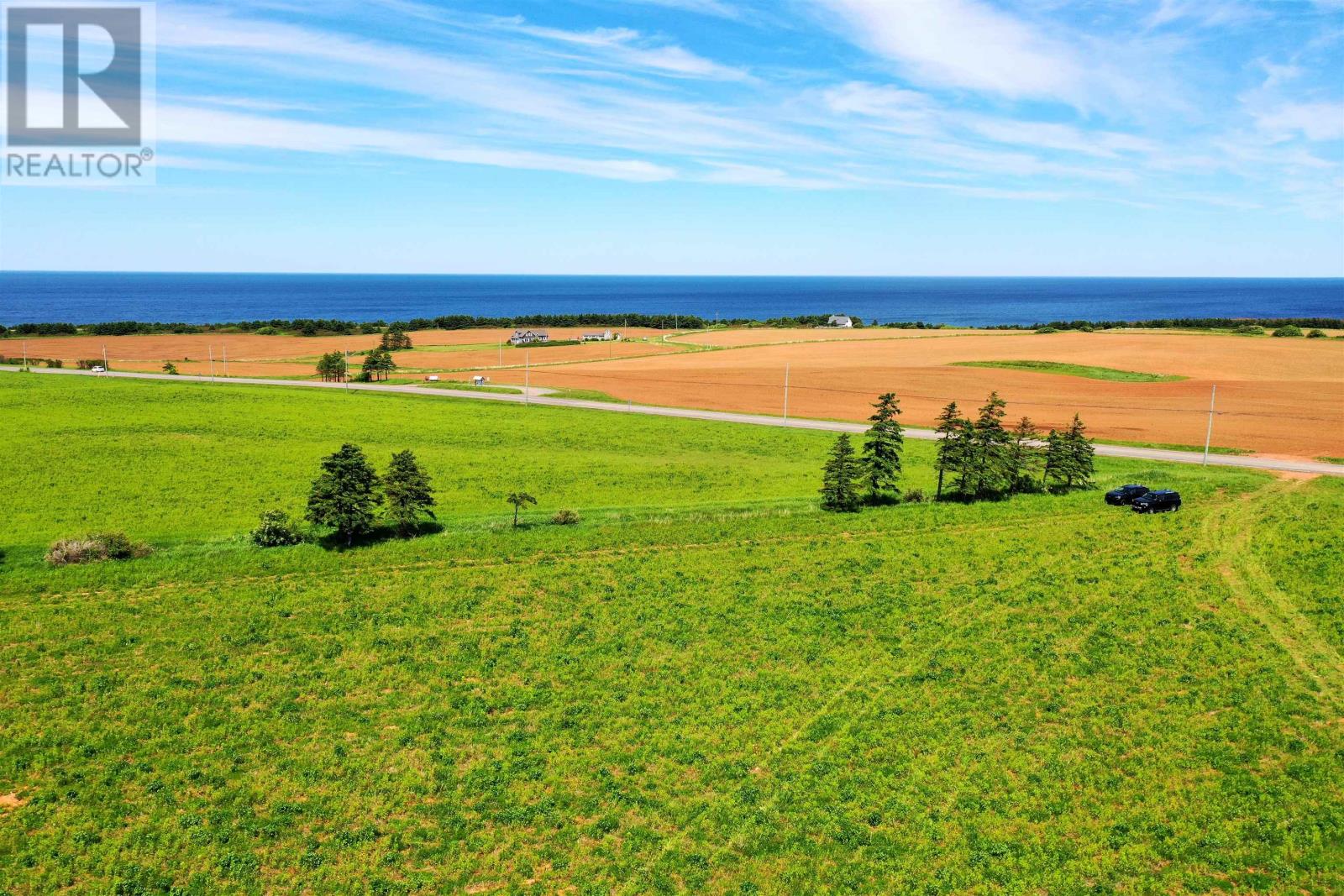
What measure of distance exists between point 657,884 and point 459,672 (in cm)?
1206

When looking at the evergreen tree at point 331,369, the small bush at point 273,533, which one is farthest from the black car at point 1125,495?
the evergreen tree at point 331,369

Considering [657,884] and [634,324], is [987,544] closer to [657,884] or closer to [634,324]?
[657,884]

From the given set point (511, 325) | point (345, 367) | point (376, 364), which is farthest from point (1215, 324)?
point (345, 367)

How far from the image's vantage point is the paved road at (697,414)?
58906mm

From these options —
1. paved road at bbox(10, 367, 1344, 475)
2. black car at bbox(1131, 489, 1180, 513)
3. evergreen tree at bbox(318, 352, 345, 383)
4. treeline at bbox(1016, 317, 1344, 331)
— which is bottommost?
black car at bbox(1131, 489, 1180, 513)

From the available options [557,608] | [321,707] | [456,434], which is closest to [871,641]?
[557,608]

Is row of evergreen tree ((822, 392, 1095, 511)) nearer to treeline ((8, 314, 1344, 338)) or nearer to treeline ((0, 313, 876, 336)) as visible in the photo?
treeline ((8, 314, 1344, 338))

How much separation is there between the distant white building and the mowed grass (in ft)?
245

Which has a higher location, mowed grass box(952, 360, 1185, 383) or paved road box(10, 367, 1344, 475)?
mowed grass box(952, 360, 1185, 383)

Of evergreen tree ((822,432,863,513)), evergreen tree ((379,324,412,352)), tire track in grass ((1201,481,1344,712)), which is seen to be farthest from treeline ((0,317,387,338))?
tire track in grass ((1201,481,1344,712))

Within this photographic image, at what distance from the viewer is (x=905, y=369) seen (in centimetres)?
11600

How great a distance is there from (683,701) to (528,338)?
445 ft

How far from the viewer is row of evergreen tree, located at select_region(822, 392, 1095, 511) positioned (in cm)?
4888

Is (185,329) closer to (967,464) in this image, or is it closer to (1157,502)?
(967,464)
